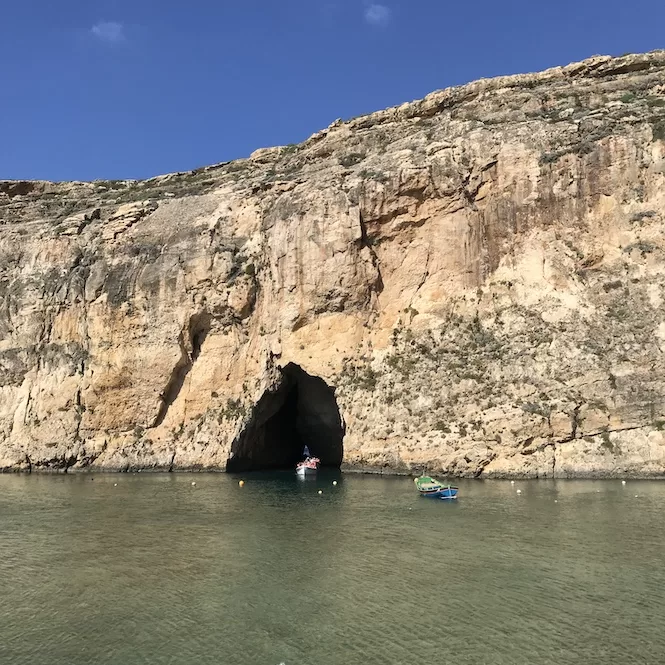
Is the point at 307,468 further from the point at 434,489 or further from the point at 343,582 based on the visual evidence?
the point at 343,582

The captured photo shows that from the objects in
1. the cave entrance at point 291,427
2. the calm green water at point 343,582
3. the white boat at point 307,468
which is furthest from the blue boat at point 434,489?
the white boat at point 307,468

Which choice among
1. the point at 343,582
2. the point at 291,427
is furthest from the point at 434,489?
the point at 291,427

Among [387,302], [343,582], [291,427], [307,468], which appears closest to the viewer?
[343,582]

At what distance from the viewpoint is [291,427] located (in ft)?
173

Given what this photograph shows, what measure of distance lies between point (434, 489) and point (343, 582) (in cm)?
1313

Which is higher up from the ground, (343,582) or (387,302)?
(387,302)

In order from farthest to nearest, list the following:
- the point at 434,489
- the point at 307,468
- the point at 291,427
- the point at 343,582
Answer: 1. the point at 291,427
2. the point at 307,468
3. the point at 434,489
4. the point at 343,582

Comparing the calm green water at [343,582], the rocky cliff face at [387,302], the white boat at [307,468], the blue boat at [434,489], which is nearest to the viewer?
the calm green water at [343,582]

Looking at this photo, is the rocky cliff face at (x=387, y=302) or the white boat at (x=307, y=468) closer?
the rocky cliff face at (x=387, y=302)

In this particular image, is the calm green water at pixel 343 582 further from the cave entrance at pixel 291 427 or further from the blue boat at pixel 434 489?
the cave entrance at pixel 291 427

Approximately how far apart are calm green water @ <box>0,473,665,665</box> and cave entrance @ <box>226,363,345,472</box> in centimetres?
1482

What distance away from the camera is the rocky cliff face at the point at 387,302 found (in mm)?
33156

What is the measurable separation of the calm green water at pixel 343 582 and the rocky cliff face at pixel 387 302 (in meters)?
7.68

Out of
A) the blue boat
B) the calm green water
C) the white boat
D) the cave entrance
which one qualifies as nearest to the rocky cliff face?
the cave entrance
